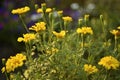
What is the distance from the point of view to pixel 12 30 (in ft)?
17.9

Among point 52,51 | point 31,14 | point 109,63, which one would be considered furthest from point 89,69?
point 31,14

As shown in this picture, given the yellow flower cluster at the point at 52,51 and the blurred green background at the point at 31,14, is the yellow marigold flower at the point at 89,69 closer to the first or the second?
the yellow flower cluster at the point at 52,51

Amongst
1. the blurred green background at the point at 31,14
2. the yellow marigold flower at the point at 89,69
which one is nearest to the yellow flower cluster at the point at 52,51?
the yellow marigold flower at the point at 89,69

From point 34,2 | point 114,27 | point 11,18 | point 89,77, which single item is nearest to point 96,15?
point 11,18

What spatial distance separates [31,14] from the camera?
5.88 metres

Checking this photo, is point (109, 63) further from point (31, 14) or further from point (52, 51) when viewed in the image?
point (31, 14)

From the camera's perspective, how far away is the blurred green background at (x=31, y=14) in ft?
16.3

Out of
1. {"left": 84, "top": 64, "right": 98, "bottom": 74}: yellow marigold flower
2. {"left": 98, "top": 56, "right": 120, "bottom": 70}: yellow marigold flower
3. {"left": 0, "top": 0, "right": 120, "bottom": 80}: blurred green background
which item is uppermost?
{"left": 98, "top": 56, "right": 120, "bottom": 70}: yellow marigold flower

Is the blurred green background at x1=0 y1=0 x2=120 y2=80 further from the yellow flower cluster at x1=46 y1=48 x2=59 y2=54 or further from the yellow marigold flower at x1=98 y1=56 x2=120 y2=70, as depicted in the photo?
the yellow marigold flower at x1=98 y1=56 x2=120 y2=70

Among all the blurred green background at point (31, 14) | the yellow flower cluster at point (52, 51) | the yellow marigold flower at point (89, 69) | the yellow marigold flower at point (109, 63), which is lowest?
the blurred green background at point (31, 14)

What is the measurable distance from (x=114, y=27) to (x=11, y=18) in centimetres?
186

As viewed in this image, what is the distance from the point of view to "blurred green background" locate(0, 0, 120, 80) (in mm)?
4973

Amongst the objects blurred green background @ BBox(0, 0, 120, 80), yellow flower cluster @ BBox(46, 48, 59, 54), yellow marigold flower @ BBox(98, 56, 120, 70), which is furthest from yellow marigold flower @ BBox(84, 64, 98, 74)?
blurred green background @ BBox(0, 0, 120, 80)

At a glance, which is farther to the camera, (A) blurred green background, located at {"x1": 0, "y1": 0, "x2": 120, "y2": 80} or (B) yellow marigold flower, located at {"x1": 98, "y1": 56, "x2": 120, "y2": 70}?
(A) blurred green background, located at {"x1": 0, "y1": 0, "x2": 120, "y2": 80}
